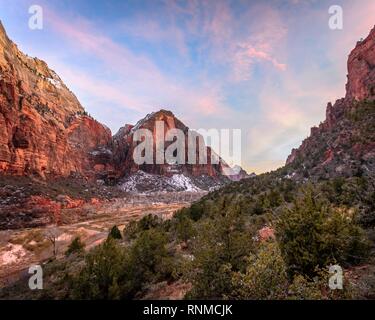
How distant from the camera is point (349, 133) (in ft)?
75.0

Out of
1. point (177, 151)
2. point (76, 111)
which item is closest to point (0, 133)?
point (76, 111)

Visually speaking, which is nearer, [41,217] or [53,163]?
[41,217]

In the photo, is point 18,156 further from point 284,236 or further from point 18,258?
point 284,236

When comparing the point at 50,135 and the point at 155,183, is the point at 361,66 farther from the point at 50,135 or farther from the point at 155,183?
the point at 155,183

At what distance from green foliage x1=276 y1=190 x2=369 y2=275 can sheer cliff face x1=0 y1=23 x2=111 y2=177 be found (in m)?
75.3

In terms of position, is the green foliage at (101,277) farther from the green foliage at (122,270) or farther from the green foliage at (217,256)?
the green foliage at (217,256)

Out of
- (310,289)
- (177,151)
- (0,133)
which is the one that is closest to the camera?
(310,289)

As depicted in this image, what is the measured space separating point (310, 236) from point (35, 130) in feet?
303

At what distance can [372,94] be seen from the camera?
13000 mm

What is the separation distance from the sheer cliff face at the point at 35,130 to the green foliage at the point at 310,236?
247 ft

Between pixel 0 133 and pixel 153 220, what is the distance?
54.8m

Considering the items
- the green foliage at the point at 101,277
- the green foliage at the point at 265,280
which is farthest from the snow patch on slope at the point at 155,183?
the green foliage at the point at 265,280

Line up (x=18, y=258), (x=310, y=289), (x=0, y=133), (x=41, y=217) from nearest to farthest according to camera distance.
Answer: (x=310, y=289) → (x=18, y=258) → (x=41, y=217) → (x=0, y=133)

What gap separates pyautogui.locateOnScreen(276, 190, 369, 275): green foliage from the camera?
1016 centimetres
